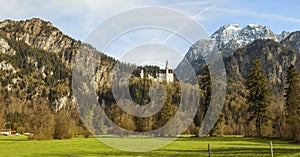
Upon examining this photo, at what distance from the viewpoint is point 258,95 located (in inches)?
2945

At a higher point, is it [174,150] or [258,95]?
[258,95]

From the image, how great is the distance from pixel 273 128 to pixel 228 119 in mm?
49872

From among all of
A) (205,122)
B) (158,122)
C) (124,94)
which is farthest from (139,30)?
(205,122)

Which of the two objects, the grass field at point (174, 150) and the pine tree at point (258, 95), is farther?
the pine tree at point (258, 95)

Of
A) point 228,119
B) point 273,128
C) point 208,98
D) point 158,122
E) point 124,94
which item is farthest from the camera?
point 228,119

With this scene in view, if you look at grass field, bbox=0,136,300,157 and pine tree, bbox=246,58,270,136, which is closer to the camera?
grass field, bbox=0,136,300,157

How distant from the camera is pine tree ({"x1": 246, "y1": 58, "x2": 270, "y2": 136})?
7362 cm

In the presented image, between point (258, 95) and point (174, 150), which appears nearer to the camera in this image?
point (174, 150)

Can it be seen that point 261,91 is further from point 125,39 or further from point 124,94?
point 125,39

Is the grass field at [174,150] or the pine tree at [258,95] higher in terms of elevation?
the pine tree at [258,95]

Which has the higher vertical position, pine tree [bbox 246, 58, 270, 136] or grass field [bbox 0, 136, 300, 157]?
pine tree [bbox 246, 58, 270, 136]

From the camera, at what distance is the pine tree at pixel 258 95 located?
73625 millimetres

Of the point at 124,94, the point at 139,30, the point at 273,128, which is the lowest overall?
the point at 273,128

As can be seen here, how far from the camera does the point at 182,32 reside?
21844 mm
